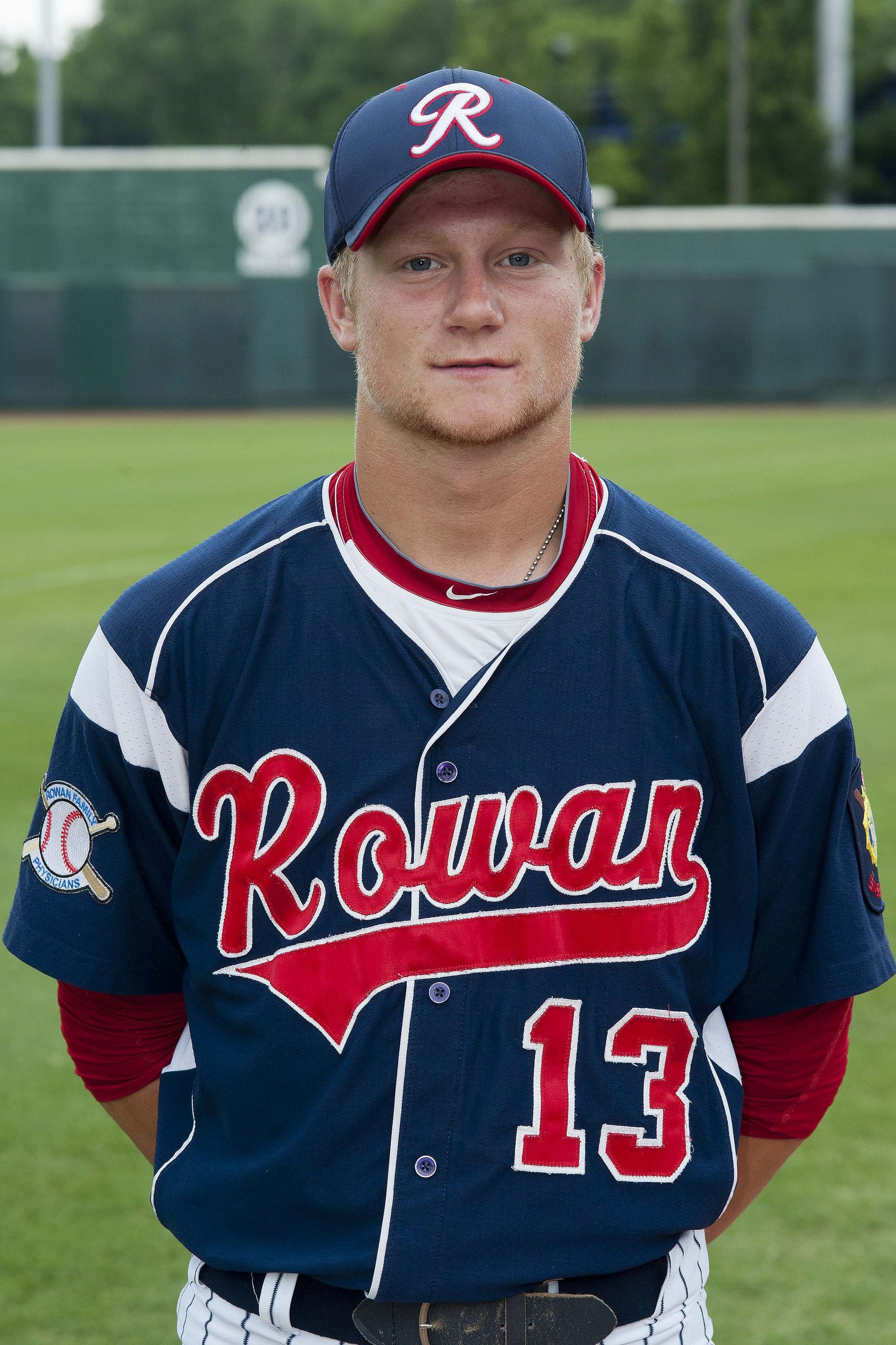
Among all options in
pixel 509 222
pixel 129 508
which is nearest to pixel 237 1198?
pixel 509 222

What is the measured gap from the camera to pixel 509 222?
1902 mm

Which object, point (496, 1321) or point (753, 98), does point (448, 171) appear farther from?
point (753, 98)

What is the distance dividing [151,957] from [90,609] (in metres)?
9.23

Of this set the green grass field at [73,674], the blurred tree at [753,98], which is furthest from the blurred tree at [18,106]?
the green grass field at [73,674]

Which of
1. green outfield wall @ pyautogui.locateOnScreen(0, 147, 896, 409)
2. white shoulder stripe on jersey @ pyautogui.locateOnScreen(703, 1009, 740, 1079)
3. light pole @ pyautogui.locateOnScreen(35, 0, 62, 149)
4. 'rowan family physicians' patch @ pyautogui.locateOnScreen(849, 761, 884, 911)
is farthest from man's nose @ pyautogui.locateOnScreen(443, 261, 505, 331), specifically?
light pole @ pyautogui.locateOnScreen(35, 0, 62, 149)

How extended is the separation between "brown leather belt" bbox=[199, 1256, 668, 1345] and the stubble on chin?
957 mm

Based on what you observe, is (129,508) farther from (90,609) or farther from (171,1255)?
(171,1255)

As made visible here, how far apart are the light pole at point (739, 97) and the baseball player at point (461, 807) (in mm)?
46545

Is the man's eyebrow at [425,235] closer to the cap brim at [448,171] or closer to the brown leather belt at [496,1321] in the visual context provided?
the cap brim at [448,171]

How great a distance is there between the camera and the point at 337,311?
6.71 feet

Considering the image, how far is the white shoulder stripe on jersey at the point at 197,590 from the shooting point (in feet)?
6.32

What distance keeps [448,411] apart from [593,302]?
1.00 feet

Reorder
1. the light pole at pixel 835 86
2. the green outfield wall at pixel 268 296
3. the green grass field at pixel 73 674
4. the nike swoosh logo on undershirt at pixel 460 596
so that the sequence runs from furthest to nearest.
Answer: the light pole at pixel 835 86, the green outfield wall at pixel 268 296, the green grass field at pixel 73 674, the nike swoosh logo on undershirt at pixel 460 596

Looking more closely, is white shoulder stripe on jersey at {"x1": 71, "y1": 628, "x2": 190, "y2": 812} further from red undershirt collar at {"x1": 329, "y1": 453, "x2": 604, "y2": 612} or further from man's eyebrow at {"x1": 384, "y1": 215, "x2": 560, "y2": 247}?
man's eyebrow at {"x1": 384, "y1": 215, "x2": 560, "y2": 247}
